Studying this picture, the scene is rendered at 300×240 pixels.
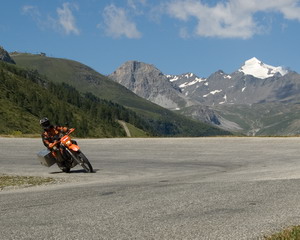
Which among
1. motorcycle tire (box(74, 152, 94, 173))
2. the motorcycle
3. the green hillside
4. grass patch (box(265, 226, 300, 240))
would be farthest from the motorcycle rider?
the green hillside

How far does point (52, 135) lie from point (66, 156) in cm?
111

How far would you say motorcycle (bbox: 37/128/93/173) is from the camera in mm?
19047

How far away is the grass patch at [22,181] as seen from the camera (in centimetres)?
1582

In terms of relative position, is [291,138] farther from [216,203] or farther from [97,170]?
[216,203]

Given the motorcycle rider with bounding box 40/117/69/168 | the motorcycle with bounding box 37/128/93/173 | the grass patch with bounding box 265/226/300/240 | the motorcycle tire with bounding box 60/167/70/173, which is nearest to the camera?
the grass patch with bounding box 265/226/300/240

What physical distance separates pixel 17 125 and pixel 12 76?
70.1 meters

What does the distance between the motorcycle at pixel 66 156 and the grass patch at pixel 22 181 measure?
6.32ft

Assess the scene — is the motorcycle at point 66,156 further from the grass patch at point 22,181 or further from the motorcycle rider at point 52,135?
the grass patch at point 22,181

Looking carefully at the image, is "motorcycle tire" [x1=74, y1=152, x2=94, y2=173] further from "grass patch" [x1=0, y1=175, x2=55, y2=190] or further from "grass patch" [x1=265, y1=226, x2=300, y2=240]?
"grass patch" [x1=265, y1=226, x2=300, y2=240]

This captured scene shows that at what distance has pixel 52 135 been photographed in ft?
64.4

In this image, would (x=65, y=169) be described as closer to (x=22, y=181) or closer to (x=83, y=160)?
(x=83, y=160)

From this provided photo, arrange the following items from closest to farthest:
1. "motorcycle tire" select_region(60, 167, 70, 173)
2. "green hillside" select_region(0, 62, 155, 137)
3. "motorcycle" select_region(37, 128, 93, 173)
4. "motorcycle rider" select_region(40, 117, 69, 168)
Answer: "motorcycle" select_region(37, 128, 93, 173)
"motorcycle rider" select_region(40, 117, 69, 168)
"motorcycle tire" select_region(60, 167, 70, 173)
"green hillside" select_region(0, 62, 155, 137)

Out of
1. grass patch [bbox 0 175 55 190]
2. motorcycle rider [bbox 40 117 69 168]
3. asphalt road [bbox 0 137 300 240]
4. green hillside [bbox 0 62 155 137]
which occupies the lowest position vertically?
grass patch [bbox 0 175 55 190]

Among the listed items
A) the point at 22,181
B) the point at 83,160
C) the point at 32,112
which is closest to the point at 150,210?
the point at 22,181
